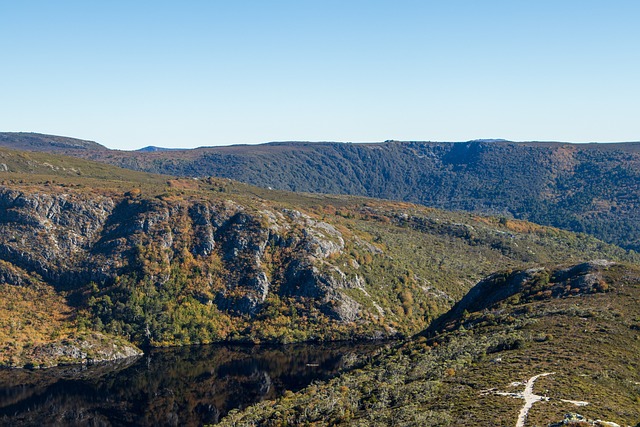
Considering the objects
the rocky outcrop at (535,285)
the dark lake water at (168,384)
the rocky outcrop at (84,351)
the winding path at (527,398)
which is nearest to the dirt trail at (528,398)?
the winding path at (527,398)

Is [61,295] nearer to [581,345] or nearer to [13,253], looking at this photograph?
[13,253]

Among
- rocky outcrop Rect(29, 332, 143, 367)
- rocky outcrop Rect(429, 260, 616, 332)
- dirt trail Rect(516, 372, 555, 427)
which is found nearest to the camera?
dirt trail Rect(516, 372, 555, 427)

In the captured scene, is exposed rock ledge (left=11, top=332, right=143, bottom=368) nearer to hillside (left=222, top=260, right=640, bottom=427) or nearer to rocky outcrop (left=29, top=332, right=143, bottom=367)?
rocky outcrop (left=29, top=332, right=143, bottom=367)

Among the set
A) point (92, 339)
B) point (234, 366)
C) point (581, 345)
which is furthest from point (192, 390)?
point (581, 345)

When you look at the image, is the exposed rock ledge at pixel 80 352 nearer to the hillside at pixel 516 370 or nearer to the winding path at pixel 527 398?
the hillside at pixel 516 370

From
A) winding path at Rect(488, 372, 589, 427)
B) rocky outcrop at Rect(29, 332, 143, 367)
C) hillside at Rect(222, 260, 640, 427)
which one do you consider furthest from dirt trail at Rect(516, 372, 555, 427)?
rocky outcrop at Rect(29, 332, 143, 367)

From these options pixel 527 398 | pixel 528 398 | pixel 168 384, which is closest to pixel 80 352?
pixel 168 384

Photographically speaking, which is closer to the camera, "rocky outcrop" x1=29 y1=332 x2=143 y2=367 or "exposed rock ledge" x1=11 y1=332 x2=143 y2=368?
"exposed rock ledge" x1=11 y1=332 x2=143 y2=368

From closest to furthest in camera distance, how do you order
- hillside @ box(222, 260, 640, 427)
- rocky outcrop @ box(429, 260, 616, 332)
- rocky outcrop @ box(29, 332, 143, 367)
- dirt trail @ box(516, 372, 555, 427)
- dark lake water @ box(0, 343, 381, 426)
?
1. dirt trail @ box(516, 372, 555, 427)
2. hillside @ box(222, 260, 640, 427)
3. dark lake water @ box(0, 343, 381, 426)
4. rocky outcrop @ box(429, 260, 616, 332)
5. rocky outcrop @ box(29, 332, 143, 367)
